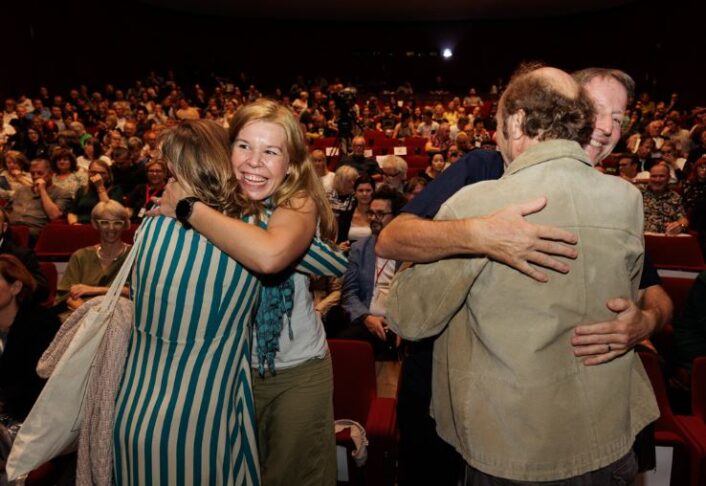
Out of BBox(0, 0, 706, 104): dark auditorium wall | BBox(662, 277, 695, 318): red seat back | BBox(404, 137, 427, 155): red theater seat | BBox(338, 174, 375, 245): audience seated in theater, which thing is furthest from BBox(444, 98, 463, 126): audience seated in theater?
BBox(662, 277, 695, 318): red seat back

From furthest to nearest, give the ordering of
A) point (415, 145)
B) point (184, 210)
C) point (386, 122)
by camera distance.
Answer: point (386, 122), point (415, 145), point (184, 210)

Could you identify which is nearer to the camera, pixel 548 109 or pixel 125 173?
pixel 548 109

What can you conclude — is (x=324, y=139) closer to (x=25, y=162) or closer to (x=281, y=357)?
(x=25, y=162)

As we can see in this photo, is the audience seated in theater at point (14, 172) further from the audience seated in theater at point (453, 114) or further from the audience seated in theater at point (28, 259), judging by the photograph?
the audience seated in theater at point (453, 114)

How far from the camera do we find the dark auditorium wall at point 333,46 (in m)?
13.9

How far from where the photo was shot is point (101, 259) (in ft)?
11.2

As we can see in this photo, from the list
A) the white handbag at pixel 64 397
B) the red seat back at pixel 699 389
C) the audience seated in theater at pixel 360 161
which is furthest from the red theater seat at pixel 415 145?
the white handbag at pixel 64 397

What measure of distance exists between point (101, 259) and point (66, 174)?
290 cm

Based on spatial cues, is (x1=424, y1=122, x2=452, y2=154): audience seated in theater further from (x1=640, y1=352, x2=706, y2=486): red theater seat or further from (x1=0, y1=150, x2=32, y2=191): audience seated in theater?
(x1=640, y1=352, x2=706, y2=486): red theater seat

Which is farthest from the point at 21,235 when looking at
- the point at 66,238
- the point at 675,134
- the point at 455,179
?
the point at 675,134

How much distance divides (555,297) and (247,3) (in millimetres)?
18486

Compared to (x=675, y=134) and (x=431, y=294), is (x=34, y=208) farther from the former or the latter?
(x=675, y=134)

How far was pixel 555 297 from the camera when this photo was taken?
0.92 metres

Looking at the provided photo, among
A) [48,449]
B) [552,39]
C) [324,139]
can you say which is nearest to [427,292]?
[48,449]
